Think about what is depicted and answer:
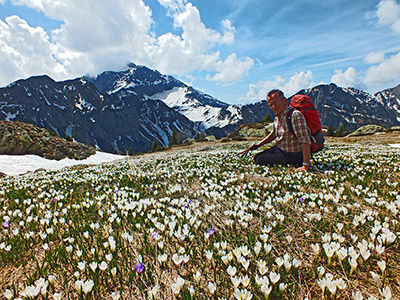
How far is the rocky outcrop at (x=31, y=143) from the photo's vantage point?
89.5 feet

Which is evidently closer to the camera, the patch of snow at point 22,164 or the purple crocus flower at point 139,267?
the purple crocus flower at point 139,267

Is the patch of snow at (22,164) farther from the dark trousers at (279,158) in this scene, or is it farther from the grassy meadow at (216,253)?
the grassy meadow at (216,253)

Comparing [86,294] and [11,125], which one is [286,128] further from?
[11,125]

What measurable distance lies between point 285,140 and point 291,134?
326 mm

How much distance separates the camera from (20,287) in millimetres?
2352

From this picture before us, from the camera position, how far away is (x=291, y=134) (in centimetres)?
726

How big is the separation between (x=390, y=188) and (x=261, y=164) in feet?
14.8

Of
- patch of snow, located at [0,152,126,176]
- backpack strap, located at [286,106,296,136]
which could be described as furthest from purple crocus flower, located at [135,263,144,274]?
patch of snow, located at [0,152,126,176]

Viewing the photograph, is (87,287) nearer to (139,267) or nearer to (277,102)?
(139,267)

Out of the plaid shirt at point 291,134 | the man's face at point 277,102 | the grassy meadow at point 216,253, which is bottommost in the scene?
the grassy meadow at point 216,253

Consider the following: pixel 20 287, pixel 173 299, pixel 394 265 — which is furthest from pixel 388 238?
pixel 20 287

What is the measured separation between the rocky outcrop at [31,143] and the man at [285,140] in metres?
32.1

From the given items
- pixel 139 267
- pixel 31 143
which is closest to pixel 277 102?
pixel 139 267

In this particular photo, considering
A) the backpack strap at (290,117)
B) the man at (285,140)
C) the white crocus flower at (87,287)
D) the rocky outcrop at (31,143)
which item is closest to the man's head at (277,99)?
the man at (285,140)
